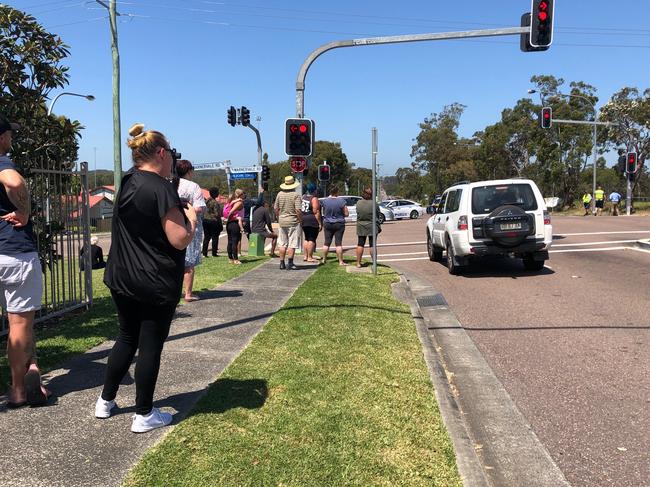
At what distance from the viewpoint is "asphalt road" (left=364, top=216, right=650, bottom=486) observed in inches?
143

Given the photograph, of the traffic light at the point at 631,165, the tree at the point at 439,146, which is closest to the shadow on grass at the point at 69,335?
the traffic light at the point at 631,165

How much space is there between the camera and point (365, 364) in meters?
4.88

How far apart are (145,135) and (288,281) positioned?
6.53 meters

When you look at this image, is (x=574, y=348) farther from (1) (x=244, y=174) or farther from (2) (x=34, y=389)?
(1) (x=244, y=174)

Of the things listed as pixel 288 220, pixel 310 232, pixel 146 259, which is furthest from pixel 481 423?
pixel 310 232

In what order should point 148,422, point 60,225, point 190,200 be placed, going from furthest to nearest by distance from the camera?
1. point 190,200
2. point 60,225
3. point 148,422

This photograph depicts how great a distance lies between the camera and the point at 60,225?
6.23 meters

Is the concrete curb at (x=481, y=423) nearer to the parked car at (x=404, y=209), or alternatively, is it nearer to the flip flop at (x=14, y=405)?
the flip flop at (x=14, y=405)

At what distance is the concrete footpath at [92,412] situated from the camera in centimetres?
300

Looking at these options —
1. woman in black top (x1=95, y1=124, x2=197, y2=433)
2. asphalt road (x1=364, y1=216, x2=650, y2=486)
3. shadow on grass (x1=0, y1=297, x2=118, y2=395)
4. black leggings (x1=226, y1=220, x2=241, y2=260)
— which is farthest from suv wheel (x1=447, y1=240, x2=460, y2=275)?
woman in black top (x1=95, y1=124, x2=197, y2=433)

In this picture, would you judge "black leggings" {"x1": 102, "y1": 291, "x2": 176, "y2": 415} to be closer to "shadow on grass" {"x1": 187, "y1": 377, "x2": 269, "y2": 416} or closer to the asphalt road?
"shadow on grass" {"x1": 187, "y1": 377, "x2": 269, "y2": 416}

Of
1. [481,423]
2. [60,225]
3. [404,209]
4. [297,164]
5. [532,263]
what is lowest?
[481,423]

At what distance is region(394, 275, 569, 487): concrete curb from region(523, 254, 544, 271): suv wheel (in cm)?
551

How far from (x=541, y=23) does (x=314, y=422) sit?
11.1 m
